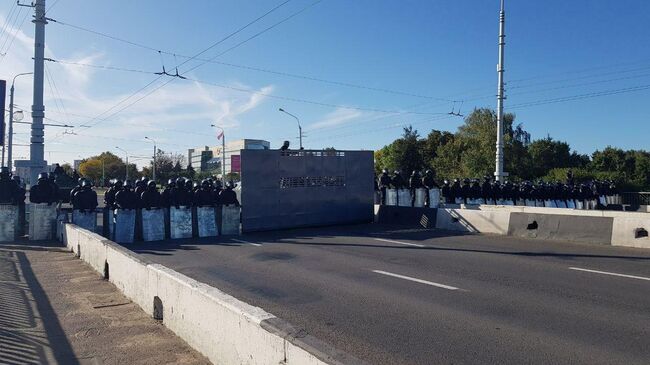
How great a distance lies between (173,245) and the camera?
1531 centimetres

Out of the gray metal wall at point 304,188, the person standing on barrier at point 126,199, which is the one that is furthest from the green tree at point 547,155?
the person standing on barrier at point 126,199

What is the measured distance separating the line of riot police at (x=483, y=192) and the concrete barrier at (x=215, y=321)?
15752mm

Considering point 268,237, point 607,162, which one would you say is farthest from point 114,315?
point 607,162

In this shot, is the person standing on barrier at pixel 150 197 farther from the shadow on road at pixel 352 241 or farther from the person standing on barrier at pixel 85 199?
the person standing on barrier at pixel 85 199

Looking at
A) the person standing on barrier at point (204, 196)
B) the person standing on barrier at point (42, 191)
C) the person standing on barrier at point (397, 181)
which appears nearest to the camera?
the person standing on barrier at point (42, 191)

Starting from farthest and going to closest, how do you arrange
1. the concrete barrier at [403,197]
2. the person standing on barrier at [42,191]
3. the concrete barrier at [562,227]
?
1. the concrete barrier at [403,197]
2. the person standing on barrier at [42,191]
3. the concrete barrier at [562,227]

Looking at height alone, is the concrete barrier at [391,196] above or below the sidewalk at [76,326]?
above

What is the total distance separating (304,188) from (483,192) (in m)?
9.70

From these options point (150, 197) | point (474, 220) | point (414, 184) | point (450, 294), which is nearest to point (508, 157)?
point (414, 184)

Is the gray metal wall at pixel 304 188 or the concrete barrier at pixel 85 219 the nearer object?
the concrete barrier at pixel 85 219

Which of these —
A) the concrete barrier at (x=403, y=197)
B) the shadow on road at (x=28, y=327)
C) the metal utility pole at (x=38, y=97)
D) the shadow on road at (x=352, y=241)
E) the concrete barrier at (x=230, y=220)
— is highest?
the metal utility pole at (x=38, y=97)

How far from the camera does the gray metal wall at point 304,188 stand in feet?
61.2

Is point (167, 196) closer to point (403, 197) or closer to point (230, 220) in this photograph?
point (230, 220)

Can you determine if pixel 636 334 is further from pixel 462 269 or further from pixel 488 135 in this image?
pixel 488 135
